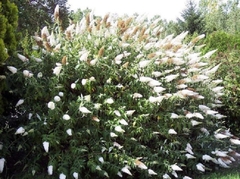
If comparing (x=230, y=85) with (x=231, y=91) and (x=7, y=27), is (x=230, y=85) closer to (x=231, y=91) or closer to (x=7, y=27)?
(x=231, y=91)

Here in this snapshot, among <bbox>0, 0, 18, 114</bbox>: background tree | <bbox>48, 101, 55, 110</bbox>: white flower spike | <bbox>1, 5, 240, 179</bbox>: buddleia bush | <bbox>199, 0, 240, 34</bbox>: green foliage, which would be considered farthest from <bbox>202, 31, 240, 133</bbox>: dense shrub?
<bbox>199, 0, 240, 34</bbox>: green foliage

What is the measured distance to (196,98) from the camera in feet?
16.4

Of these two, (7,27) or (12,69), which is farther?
(7,27)

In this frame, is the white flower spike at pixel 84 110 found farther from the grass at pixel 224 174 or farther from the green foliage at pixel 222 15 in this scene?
the green foliage at pixel 222 15

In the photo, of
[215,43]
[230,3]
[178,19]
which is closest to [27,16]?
[215,43]

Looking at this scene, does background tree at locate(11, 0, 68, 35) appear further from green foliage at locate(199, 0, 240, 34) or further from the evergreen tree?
green foliage at locate(199, 0, 240, 34)

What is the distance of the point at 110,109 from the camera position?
461 cm

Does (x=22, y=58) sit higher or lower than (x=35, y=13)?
lower

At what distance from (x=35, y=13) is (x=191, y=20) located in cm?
1074

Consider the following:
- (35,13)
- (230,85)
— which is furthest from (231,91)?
(35,13)

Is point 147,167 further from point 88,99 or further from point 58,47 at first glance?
point 58,47

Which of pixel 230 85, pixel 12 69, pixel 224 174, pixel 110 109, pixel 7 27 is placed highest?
pixel 7 27

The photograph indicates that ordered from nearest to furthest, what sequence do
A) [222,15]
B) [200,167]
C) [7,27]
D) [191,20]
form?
[200,167]
[7,27]
[191,20]
[222,15]

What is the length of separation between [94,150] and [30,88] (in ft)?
3.70
